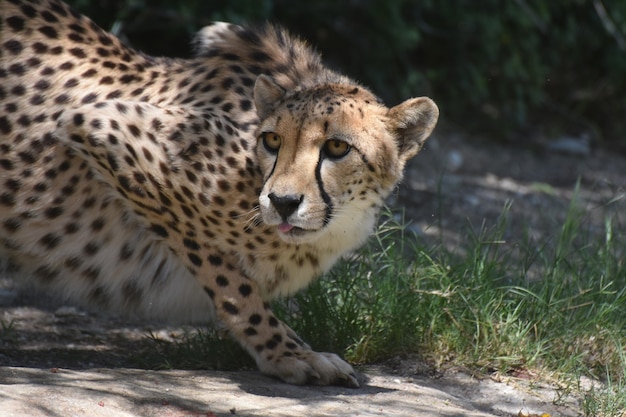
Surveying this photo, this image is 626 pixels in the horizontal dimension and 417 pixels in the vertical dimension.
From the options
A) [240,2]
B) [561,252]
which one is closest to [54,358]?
[561,252]

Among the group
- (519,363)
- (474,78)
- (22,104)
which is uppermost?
(474,78)

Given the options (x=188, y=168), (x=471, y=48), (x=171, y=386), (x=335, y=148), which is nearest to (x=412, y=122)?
(x=335, y=148)

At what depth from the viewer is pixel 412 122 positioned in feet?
11.6

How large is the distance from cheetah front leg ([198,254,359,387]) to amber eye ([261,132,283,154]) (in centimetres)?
46

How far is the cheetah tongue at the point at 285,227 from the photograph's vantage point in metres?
3.25

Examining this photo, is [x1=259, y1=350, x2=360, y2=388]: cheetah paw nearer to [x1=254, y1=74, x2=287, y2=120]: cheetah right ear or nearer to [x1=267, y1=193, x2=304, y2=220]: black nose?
[x1=267, y1=193, x2=304, y2=220]: black nose

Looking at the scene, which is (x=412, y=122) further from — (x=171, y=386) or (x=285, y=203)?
(x=171, y=386)

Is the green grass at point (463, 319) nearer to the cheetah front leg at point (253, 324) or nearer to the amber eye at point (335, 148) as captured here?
the cheetah front leg at point (253, 324)

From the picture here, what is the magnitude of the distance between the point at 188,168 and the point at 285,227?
0.49 metres

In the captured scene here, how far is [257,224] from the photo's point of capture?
11.7 ft

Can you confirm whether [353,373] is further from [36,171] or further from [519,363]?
[36,171]

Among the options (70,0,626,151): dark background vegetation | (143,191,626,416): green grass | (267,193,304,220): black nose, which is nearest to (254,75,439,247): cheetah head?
(267,193,304,220): black nose

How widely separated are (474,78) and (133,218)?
4.25 m

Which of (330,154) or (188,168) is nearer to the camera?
(330,154)
